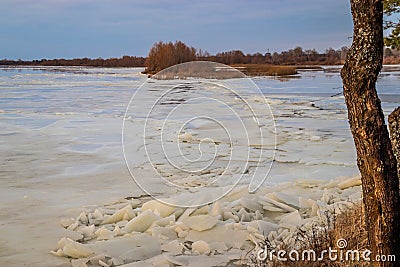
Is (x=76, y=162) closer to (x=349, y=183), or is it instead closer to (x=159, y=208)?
(x=159, y=208)

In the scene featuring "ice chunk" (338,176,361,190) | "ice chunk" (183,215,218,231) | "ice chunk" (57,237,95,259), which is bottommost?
"ice chunk" (57,237,95,259)

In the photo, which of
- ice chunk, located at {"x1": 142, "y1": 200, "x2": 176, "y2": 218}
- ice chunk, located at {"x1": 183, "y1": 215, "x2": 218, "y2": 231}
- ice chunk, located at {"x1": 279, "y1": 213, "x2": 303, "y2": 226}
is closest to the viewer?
ice chunk, located at {"x1": 183, "y1": 215, "x2": 218, "y2": 231}

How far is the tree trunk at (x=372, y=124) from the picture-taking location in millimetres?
2572

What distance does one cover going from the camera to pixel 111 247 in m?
4.24

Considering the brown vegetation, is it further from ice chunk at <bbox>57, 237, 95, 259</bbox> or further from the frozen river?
ice chunk at <bbox>57, 237, 95, 259</bbox>

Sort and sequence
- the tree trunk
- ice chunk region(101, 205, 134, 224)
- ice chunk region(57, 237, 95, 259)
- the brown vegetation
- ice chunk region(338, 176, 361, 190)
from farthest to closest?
the brown vegetation, ice chunk region(338, 176, 361, 190), ice chunk region(101, 205, 134, 224), ice chunk region(57, 237, 95, 259), the tree trunk

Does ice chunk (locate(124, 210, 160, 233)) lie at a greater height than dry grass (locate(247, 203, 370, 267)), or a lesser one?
lesser

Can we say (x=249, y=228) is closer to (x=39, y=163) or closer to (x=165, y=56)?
(x=39, y=163)

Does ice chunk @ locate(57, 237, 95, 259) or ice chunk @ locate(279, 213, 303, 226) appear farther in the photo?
ice chunk @ locate(279, 213, 303, 226)

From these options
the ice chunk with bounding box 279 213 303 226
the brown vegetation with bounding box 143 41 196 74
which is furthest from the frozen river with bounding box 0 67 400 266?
the brown vegetation with bounding box 143 41 196 74

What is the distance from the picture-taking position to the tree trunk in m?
2.57

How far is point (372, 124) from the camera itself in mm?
2564

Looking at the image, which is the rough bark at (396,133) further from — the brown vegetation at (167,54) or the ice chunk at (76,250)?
the brown vegetation at (167,54)

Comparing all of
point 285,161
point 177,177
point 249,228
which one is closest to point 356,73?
point 249,228
